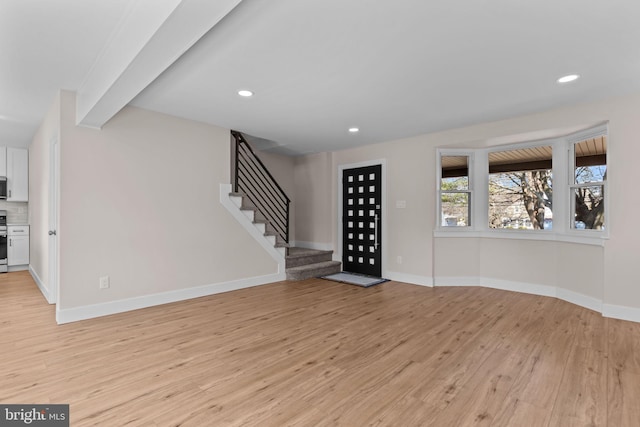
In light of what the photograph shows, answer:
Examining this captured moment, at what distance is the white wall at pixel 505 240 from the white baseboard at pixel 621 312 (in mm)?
11

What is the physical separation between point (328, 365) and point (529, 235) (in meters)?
3.77

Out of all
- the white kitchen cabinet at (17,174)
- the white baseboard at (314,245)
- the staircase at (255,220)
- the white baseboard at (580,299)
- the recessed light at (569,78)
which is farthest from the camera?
the white baseboard at (314,245)

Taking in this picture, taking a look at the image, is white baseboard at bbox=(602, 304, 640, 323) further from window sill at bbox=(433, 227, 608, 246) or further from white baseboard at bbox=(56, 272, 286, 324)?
white baseboard at bbox=(56, 272, 286, 324)

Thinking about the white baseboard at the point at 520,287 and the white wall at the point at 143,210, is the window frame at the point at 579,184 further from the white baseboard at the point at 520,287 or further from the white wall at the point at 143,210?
the white wall at the point at 143,210

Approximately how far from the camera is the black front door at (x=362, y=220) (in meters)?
5.66

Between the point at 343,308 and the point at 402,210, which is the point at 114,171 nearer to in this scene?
the point at 343,308

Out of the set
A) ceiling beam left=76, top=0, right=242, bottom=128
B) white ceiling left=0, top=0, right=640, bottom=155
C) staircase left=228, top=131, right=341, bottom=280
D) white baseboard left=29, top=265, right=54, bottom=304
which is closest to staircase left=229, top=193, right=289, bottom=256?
staircase left=228, top=131, right=341, bottom=280

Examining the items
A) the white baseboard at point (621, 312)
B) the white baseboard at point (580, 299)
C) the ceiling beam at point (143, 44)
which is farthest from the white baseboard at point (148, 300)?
the white baseboard at point (621, 312)

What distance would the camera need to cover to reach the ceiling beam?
1665mm

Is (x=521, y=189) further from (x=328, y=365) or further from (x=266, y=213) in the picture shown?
(x=266, y=213)

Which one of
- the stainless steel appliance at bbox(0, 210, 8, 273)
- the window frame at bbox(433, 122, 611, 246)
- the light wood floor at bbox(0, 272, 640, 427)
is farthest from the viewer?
the stainless steel appliance at bbox(0, 210, 8, 273)

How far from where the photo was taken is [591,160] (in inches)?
155

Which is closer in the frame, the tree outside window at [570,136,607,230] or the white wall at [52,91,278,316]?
the white wall at [52,91,278,316]

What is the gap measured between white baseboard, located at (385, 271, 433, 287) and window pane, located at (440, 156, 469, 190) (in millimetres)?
1506
